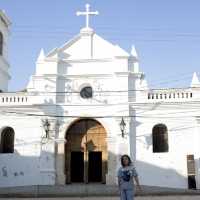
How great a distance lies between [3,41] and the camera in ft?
85.0

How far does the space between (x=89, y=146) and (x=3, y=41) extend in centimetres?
901

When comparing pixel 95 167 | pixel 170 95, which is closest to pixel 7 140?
pixel 95 167

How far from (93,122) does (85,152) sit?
5.77ft

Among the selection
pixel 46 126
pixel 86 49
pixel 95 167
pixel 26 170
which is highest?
pixel 86 49

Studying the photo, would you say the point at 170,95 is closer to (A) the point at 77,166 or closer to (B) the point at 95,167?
(B) the point at 95,167

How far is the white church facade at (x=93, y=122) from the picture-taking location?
21.7m

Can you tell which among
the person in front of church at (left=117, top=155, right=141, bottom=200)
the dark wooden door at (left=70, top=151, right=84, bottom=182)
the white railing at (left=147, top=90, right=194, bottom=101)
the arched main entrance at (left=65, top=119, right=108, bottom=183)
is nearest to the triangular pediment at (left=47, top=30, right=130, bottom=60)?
the white railing at (left=147, top=90, right=194, bottom=101)

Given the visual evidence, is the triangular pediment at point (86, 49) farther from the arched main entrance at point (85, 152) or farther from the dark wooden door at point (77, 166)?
the dark wooden door at point (77, 166)

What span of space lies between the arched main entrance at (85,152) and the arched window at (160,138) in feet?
9.10

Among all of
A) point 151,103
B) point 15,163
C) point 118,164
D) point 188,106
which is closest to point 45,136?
point 15,163

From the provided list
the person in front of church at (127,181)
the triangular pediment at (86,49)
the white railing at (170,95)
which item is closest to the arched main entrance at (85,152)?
the white railing at (170,95)

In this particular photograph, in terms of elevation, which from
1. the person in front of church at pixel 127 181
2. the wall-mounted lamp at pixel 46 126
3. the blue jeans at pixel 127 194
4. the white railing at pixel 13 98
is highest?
the white railing at pixel 13 98

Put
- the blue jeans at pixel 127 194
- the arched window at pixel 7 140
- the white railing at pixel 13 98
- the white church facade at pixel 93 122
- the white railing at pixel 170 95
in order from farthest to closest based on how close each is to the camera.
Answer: the white railing at pixel 13 98 → the arched window at pixel 7 140 → the white railing at pixel 170 95 → the white church facade at pixel 93 122 → the blue jeans at pixel 127 194

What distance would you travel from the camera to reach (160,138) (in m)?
22.2
